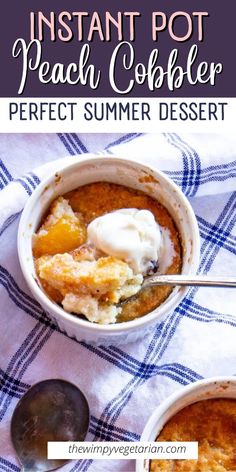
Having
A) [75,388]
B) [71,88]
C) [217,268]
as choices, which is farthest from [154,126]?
[75,388]

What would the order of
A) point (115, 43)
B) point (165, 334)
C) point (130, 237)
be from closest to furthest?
1. point (130, 237)
2. point (115, 43)
3. point (165, 334)

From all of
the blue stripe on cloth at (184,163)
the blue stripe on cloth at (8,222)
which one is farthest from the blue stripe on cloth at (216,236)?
the blue stripe on cloth at (8,222)

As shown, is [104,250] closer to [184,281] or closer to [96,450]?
[184,281]

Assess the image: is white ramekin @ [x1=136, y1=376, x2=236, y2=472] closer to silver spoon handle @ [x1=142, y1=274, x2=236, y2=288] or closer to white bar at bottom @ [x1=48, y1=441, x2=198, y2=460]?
white bar at bottom @ [x1=48, y1=441, x2=198, y2=460]

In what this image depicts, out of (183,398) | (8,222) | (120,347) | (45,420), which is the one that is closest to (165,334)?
(120,347)

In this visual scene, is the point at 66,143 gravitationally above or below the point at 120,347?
above

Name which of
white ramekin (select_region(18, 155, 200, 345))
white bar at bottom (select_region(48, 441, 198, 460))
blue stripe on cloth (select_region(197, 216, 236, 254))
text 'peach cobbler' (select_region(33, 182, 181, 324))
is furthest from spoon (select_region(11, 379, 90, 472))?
blue stripe on cloth (select_region(197, 216, 236, 254))
